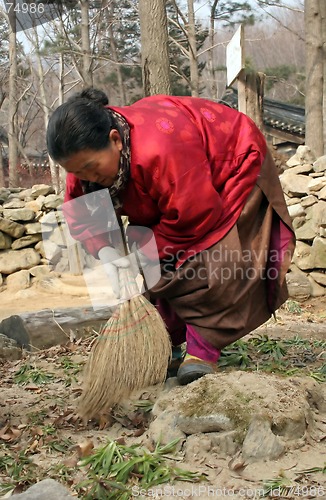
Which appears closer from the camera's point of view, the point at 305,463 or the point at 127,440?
the point at 305,463

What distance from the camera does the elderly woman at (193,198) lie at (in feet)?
8.48

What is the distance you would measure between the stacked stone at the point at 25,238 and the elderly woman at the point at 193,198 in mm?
5934

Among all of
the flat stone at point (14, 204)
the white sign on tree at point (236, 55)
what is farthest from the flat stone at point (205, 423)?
the flat stone at point (14, 204)

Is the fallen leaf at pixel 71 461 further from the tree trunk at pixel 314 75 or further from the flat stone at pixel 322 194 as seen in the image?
the tree trunk at pixel 314 75

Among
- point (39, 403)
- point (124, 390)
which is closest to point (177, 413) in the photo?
point (124, 390)

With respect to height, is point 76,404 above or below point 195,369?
below

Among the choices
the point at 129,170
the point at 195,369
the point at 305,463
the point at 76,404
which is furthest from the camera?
the point at 76,404

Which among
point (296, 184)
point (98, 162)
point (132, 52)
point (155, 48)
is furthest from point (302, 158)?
point (132, 52)

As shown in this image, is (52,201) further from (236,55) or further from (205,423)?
(205,423)

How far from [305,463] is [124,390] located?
3.21ft

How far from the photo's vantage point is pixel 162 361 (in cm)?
299

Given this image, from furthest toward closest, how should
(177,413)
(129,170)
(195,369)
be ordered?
(195,369)
(129,170)
(177,413)

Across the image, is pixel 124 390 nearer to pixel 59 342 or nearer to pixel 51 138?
pixel 51 138

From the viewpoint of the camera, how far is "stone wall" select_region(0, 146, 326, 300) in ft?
22.2
